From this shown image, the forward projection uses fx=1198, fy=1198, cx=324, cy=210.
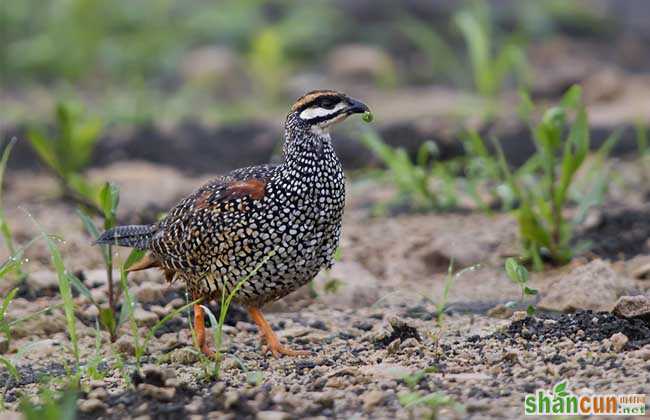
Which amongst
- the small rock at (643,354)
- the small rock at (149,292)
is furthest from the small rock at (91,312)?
the small rock at (643,354)

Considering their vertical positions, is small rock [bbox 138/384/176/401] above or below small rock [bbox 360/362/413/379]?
above

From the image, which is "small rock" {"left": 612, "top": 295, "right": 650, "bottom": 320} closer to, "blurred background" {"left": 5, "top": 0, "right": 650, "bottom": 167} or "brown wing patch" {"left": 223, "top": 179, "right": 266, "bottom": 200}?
"brown wing patch" {"left": 223, "top": 179, "right": 266, "bottom": 200}

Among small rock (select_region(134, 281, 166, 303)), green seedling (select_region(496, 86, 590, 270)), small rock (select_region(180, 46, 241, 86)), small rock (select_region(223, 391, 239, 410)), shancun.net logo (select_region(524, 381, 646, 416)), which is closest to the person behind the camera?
shancun.net logo (select_region(524, 381, 646, 416))

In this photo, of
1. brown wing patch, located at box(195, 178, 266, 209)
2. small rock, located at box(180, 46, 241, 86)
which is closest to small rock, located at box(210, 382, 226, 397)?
brown wing patch, located at box(195, 178, 266, 209)

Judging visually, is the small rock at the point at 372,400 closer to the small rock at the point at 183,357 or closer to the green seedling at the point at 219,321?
the green seedling at the point at 219,321

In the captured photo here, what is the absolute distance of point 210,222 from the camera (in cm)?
560

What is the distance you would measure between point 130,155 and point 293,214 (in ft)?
17.4

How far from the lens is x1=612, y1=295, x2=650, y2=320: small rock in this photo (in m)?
5.20

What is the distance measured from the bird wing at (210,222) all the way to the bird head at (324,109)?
0.98 ft

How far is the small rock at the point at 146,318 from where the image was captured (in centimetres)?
607

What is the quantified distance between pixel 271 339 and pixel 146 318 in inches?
29.2

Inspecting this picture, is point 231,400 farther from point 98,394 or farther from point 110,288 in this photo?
point 110,288

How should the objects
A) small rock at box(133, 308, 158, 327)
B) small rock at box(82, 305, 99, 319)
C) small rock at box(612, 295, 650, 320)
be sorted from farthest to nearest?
small rock at box(82, 305, 99, 319) < small rock at box(133, 308, 158, 327) < small rock at box(612, 295, 650, 320)

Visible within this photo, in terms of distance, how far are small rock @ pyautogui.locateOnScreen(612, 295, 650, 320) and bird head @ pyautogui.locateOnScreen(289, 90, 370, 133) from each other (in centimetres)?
153
